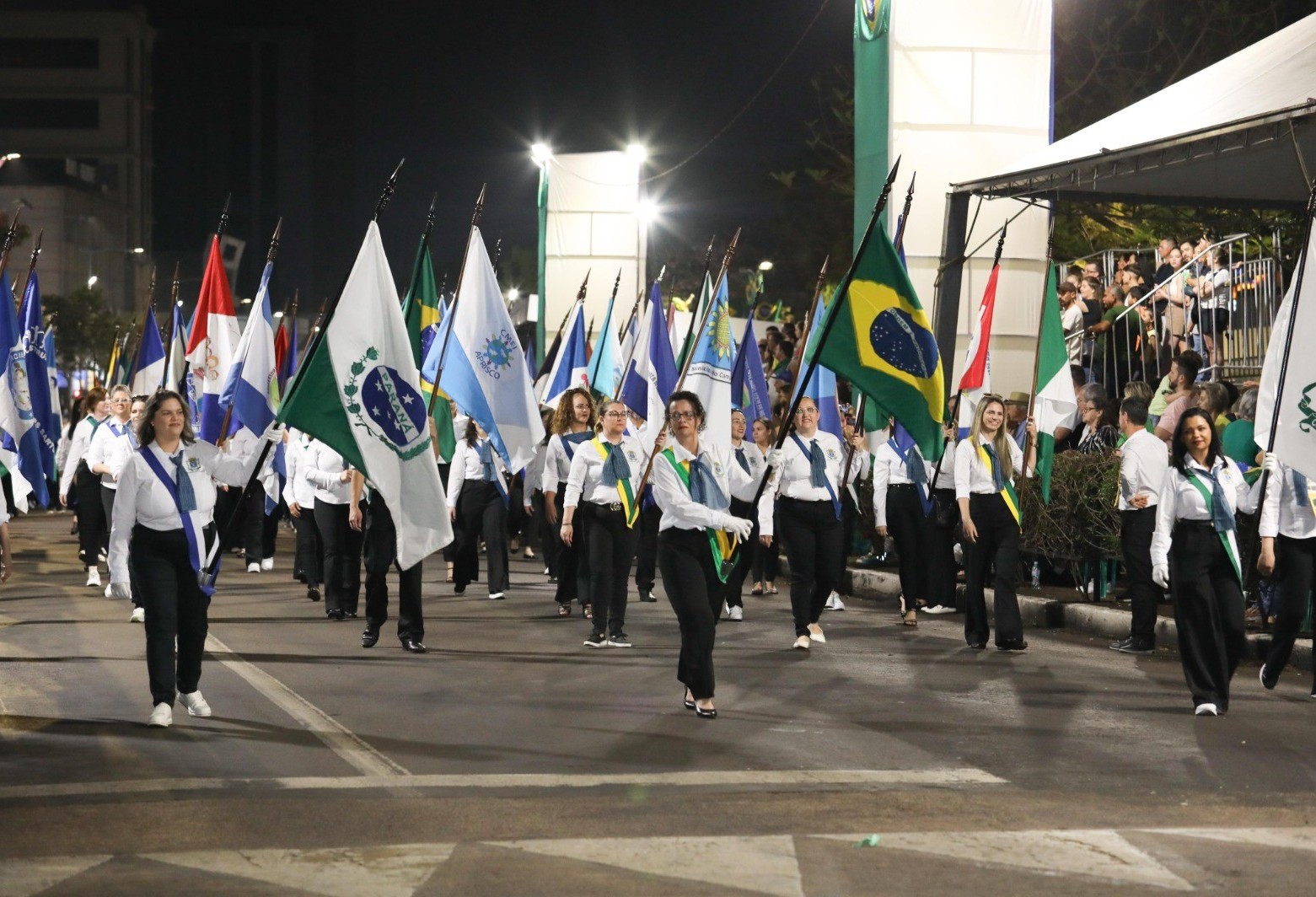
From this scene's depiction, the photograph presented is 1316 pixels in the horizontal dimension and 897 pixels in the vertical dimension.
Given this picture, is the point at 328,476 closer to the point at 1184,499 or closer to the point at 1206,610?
the point at 1184,499

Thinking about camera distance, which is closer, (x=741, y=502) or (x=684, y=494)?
(x=684, y=494)

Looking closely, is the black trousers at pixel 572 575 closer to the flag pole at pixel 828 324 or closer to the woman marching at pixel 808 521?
the woman marching at pixel 808 521

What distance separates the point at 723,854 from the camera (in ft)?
20.7

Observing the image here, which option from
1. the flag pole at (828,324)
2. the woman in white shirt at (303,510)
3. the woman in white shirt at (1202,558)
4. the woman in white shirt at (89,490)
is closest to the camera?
the woman in white shirt at (1202,558)

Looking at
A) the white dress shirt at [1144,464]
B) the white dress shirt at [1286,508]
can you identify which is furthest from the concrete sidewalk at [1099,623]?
the white dress shirt at [1286,508]

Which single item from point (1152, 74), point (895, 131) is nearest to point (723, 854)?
point (895, 131)

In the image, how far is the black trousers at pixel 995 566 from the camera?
1284cm

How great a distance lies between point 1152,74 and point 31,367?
20.7 m

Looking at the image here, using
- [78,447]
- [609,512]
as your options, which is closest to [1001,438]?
[609,512]

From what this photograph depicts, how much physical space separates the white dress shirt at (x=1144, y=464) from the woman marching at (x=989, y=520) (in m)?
0.87

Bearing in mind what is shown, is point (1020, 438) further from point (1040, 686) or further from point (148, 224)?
point (148, 224)

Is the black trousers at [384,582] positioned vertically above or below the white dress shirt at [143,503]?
below

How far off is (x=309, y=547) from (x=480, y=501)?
1715 millimetres

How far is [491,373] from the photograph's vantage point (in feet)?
44.2
